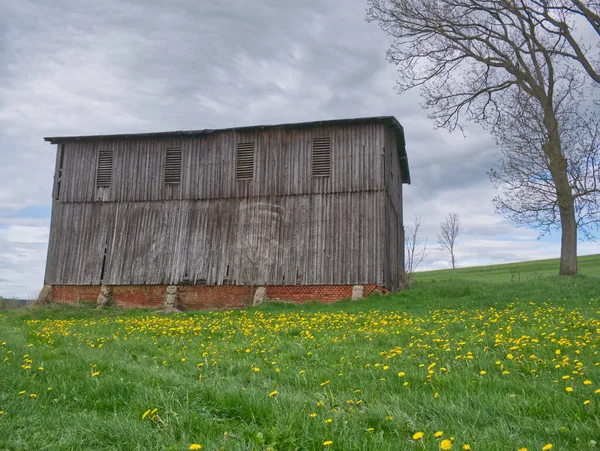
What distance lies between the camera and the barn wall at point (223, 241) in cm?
2347

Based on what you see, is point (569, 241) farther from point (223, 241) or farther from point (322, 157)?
point (223, 241)

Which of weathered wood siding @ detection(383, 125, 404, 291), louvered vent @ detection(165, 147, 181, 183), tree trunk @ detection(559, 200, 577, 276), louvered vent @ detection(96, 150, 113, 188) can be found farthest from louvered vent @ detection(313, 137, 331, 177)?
tree trunk @ detection(559, 200, 577, 276)

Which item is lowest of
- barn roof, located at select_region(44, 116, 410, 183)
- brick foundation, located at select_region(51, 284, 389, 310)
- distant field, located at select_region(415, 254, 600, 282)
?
brick foundation, located at select_region(51, 284, 389, 310)

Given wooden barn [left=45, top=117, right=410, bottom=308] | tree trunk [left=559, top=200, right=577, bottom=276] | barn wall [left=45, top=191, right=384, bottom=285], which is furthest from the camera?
tree trunk [left=559, top=200, right=577, bottom=276]

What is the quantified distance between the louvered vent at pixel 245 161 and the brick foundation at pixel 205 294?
5.10 metres

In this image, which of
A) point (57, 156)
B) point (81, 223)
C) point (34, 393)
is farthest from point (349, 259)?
point (34, 393)

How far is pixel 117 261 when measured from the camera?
25984mm

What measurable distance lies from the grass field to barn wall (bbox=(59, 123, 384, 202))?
1355 centimetres

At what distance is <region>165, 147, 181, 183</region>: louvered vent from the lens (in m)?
26.3

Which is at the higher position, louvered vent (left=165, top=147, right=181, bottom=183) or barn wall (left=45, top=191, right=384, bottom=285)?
louvered vent (left=165, top=147, right=181, bottom=183)

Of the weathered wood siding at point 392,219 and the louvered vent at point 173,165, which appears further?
the louvered vent at point 173,165

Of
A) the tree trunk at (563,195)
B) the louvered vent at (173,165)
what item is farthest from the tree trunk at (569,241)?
the louvered vent at (173,165)

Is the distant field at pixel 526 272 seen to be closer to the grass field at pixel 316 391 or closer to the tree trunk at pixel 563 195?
the tree trunk at pixel 563 195

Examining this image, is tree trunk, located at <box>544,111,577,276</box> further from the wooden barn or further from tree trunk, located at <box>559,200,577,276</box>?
the wooden barn
